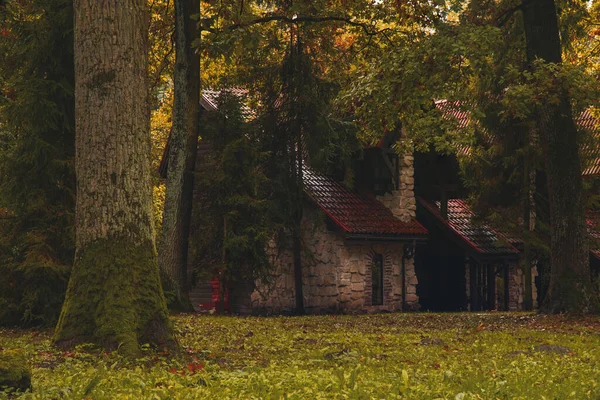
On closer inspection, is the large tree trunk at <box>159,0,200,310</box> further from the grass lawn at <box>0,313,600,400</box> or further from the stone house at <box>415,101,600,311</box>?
the stone house at <box>415,101,600,311</box>

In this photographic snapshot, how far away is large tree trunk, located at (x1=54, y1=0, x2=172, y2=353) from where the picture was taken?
1192 centimetres

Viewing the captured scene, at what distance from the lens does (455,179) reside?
1373 inches

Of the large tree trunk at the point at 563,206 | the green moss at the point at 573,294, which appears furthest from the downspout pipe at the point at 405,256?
the green moss at the point at 573,294

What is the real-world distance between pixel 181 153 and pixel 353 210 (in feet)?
28.0

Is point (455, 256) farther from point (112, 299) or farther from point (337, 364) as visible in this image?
point (112, 299)

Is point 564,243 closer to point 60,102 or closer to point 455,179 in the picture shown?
point 60,102

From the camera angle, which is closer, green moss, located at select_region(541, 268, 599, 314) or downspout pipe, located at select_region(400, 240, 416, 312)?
green moss, located at select_region(541, 268, 599, 314)

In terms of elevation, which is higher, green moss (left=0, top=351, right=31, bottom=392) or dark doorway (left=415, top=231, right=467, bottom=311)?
dark doorway (left=415, top=231, right=467, bottom=311)

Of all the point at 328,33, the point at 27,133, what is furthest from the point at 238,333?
the point at 328,33

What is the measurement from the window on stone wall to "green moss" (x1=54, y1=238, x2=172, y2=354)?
65.8 feet

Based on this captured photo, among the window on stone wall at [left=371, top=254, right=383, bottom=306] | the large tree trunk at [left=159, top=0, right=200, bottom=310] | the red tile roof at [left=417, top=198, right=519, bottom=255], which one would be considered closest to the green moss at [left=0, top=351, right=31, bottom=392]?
the large tree trunk at [left=159, top=0, right=200, bottom=310]

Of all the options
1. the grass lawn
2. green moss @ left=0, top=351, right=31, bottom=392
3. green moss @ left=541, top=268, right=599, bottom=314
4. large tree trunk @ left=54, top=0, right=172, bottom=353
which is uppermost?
large tree trunk @ left=54, top=0, right=172, bottom=353

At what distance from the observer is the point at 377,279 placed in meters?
32.1

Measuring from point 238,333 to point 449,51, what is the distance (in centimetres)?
744
